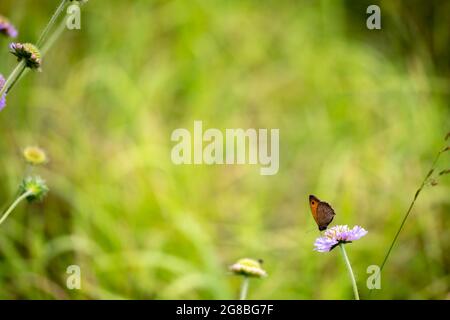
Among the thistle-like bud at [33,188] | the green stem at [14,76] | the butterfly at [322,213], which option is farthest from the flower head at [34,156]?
the butterfly at [322,213]

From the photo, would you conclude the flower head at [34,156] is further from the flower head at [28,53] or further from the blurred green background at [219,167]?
the blurred green background at [219,167]

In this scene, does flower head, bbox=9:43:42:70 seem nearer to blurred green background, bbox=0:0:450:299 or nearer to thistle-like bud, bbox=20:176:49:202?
thistle-like bud, bbox=20:176:49:202

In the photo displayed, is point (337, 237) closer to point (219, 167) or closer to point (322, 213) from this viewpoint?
point (322, 213)

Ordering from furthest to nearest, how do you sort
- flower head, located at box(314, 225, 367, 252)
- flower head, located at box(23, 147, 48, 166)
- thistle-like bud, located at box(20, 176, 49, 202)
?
1. flower head, located at box(23, 147, 48, 166)
2. thistle-like bud, located at box(20, 176, 49, 202)
3. flower head, located at box(314, 225, 367, 252)

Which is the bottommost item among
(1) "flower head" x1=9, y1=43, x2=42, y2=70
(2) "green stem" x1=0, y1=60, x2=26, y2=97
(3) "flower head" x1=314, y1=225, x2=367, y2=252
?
(3) "flower head" x1=314, y1=225, x2=367, y2=252

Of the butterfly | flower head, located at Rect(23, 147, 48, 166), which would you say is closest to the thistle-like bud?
flower head, located at Rect(23, 147, 48, 166)

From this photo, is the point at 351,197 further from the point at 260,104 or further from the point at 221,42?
the point at 221,42

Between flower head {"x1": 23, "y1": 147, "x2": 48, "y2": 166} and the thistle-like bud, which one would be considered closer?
the thistle-like bud
